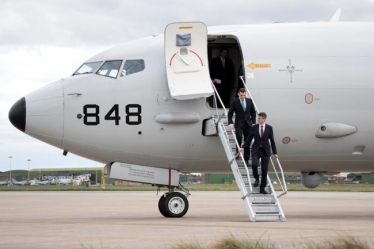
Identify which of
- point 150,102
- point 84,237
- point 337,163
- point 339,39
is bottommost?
point 84,237

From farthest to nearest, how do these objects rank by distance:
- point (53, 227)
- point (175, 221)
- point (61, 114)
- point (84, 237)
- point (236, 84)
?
point (236, 84) → point (61, 114) → point (175, 221) → point (53, 227) → point (84, 237)

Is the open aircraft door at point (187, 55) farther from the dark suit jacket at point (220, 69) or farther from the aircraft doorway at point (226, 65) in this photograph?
the dark suit jacket at point (220, 69)

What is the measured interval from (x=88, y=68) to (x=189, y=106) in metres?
3.40

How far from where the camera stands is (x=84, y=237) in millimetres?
17422

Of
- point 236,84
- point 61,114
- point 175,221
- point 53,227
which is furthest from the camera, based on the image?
point 236,84

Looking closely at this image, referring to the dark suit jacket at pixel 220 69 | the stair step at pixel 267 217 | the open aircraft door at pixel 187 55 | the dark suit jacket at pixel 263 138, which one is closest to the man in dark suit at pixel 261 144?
the dark suit jacket at pixel 263 138

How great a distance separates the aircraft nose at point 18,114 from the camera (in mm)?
24375

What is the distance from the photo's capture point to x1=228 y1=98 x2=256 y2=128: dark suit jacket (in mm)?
23625

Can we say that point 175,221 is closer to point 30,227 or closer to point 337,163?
point 30,227

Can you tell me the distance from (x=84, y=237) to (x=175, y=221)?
5.80 metres

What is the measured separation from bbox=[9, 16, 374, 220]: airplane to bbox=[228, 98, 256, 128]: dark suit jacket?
0.52 metres

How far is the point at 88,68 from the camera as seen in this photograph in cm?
2555

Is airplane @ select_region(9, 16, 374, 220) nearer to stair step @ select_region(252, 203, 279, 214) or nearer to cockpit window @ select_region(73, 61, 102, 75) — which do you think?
cockpit window @ select_region(73, 61, 102, 75)

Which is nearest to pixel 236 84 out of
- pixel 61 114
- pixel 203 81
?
pixel 203 81
